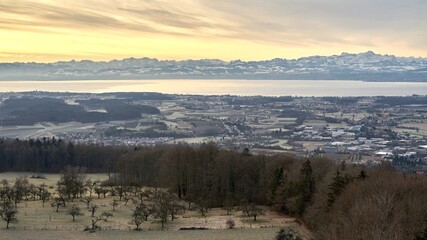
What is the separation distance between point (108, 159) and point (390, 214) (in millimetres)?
52291

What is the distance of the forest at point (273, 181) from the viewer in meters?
21.7

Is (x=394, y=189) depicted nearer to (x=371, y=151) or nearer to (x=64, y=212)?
(x=64, y=212)

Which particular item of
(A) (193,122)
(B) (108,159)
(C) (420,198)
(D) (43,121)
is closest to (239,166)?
(C) (420,198)

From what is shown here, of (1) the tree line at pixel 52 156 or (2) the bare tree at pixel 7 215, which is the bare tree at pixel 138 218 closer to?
(2) the bare tree at pixel 7 215

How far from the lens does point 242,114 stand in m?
138

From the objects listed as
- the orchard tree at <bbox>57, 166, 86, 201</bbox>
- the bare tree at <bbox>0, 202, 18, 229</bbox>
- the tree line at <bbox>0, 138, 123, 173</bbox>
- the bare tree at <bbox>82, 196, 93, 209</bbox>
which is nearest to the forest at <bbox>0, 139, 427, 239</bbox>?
the tree line at <bbox>0, 138, 123, 173</bbox>

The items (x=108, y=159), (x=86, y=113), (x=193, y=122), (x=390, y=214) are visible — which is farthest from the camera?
(x=86, y=113)

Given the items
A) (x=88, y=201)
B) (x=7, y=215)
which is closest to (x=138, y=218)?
(x=88, y=201)

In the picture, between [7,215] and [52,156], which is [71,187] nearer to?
[7,215]

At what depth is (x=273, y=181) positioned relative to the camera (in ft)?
135

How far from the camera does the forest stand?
21.7 meters

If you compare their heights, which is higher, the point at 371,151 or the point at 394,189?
the point at 394,189

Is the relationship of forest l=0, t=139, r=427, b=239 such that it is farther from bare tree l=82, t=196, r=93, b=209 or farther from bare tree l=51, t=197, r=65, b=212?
bare tree l=51, t=197, r=65, b=212

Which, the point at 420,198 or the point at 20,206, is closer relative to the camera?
the point at 420,198
